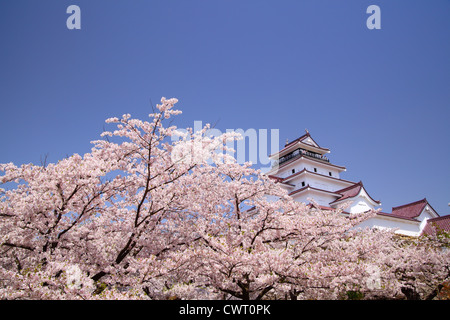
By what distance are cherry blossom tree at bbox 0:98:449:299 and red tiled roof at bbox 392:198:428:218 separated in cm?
2754

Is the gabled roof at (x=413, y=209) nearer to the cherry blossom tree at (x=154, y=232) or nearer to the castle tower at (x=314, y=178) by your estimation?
the castle tower at (x=314, y=178)

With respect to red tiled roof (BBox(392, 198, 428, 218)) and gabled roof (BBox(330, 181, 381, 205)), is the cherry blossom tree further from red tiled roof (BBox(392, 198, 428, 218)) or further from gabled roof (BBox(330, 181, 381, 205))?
red tiled roof (BBox(392, 198, 428, 218))

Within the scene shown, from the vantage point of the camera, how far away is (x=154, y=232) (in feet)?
24.8

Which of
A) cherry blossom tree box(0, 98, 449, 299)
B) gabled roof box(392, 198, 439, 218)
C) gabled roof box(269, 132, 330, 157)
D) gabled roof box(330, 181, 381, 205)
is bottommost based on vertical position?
cherry blossom tree box(0, 98, 449, 299)

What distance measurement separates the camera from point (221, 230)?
8203mm

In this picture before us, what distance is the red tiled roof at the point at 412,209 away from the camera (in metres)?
30.1

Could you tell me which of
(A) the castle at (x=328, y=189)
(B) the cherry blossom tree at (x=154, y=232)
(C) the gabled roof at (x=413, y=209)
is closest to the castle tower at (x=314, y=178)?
(A) the castle at (x=328, y=189)

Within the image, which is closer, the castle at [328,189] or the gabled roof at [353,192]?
the castle at [328,189]

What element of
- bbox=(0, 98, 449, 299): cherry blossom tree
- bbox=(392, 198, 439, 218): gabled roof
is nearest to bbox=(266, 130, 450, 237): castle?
bbox=(392, 198, 439, 218): gabled roof

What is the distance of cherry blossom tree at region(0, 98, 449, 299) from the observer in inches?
242

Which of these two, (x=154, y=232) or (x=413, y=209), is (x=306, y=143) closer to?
(x=413, y=209)

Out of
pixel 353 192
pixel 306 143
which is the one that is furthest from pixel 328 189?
pixel 306 143

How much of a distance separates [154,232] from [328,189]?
2813 centimetres
